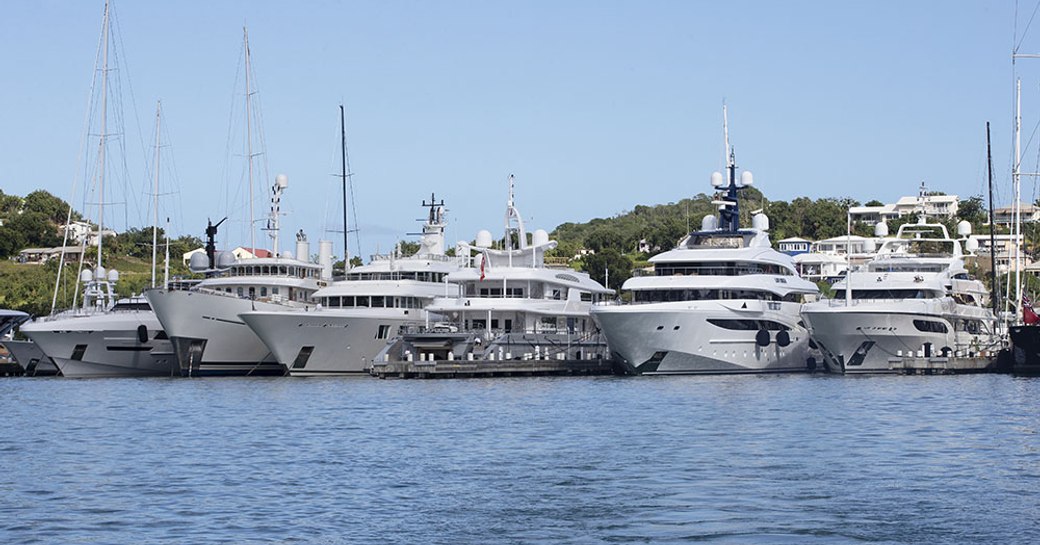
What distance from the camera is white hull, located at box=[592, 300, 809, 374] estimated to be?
64.9 m

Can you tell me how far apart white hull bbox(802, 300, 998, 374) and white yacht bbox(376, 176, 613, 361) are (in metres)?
11.5

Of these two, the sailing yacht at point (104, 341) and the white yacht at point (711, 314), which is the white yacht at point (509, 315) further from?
the sailing yacht at point (104, 341)

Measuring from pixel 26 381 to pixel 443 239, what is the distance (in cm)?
2586

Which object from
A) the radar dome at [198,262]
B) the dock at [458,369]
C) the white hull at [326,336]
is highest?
the radar dome at [198,262]

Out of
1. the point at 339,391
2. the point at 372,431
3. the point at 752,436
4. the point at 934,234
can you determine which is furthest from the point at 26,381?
the point at 934,234

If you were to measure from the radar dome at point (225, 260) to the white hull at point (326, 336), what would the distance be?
33.7 ft

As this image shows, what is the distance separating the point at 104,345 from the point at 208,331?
7334 mm

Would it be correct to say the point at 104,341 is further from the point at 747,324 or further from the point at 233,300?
the point at 747,324

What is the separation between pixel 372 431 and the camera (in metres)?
40.7

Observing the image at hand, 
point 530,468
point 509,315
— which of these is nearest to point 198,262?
point 509,315

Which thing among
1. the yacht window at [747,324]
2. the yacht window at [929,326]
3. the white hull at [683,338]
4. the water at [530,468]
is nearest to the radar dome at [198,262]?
the white hull at [683,338]

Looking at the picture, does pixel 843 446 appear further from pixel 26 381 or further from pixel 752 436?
pixel 26 381

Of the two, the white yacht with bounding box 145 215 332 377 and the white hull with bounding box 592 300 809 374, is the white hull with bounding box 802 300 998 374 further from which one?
the white yacht with bounding box 145 215 332 377

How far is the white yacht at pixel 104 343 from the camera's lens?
249 feet
